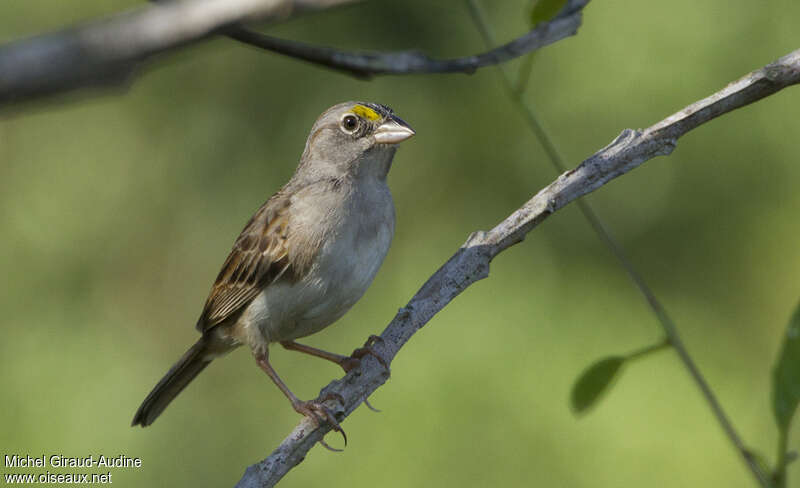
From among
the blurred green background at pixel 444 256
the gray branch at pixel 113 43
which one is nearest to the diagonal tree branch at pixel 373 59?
the gray branch at pixel 113 43

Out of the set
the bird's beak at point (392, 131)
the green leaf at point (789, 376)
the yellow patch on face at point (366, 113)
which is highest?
the yellow patch on face at point (366, 113)

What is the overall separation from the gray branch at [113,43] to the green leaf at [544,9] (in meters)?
1.73

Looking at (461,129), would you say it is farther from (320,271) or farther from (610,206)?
(320,271)

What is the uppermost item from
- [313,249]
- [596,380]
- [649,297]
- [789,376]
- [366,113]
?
[366,113]

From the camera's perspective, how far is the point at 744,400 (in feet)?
16.9

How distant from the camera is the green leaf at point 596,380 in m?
2.51

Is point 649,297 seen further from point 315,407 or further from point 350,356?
point 350,356

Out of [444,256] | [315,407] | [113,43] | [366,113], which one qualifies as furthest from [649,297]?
[444,256]

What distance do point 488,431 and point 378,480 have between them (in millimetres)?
722

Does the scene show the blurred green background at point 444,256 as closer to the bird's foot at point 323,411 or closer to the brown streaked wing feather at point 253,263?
the brown streaked wing feather at point 253,263

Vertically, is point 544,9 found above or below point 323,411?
above

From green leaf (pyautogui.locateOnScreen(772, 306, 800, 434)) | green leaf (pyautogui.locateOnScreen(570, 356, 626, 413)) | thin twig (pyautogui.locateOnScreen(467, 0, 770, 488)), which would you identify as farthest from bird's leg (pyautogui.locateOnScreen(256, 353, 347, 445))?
green leaf (pyautogui.locateOnScreen(772, 306, 800, 434))

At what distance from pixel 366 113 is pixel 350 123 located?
8cm

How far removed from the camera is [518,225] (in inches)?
95.3
